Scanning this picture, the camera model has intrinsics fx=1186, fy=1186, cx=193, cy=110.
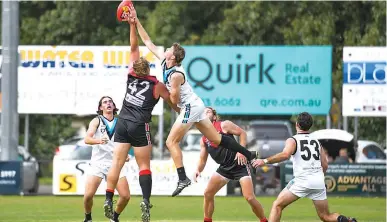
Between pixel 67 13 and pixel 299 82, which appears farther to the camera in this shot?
pixel 67 13

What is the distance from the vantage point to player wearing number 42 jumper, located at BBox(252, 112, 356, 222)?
1705 cm

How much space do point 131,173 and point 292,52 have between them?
730 centimetres

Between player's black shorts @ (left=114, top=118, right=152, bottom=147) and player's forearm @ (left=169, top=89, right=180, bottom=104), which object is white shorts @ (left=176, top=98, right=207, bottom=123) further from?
player's black shorts @ (left=114, top=118, right=152, bottom=147)

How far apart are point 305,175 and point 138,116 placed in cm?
256

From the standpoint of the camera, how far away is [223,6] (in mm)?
48281

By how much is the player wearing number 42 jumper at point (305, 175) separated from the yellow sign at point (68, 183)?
584 inches

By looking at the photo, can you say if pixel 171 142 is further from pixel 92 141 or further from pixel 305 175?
pixel 305 175

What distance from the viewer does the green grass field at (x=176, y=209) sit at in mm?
24078

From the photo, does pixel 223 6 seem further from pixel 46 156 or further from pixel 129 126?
pixel 129 126

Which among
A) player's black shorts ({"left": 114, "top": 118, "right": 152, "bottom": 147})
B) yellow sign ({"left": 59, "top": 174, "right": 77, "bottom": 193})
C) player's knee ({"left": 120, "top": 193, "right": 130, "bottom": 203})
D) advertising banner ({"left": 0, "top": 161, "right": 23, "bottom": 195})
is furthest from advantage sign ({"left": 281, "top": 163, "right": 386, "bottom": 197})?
player's black shorts ({"left": 114, "top": 118, "right": 152, "bottom": 147})

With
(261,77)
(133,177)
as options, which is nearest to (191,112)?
(133,177)

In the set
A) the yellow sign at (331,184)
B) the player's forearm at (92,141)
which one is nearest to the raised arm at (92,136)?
the player's forearm at (92,141)

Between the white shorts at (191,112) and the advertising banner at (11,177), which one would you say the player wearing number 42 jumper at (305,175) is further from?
the advertising banner at (11,177)

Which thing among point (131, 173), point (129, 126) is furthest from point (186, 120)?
point (131, 173)
